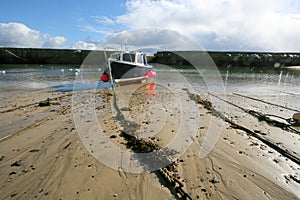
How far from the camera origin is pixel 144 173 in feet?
12.8

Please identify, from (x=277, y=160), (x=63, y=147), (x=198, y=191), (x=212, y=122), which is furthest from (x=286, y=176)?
(x=63, y=147)

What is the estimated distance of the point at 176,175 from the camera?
12.5 feet

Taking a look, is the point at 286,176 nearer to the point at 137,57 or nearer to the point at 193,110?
the point at 193,110

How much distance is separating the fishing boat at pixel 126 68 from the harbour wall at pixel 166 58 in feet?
130

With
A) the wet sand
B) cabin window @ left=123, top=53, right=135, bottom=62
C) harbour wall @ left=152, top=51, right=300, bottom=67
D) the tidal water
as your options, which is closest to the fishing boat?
cabin window @ left=123, top=53, right=135, bottom=62

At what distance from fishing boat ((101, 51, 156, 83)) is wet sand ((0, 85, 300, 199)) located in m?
8.89

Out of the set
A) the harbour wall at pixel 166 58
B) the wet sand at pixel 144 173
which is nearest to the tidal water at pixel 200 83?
the wet sand at pixel 144 173

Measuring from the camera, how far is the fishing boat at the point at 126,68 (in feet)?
51.5

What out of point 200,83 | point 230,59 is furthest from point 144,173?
point 230,59

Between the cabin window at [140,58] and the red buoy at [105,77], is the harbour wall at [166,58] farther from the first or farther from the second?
the cabin window at [140,58]

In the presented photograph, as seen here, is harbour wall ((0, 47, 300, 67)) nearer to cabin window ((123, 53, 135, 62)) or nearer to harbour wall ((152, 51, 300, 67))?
harbour wall ((152, 51, 300, 67))

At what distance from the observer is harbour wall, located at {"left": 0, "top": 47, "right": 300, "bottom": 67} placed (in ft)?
189

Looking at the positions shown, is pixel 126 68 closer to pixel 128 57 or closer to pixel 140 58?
pixel 128 57

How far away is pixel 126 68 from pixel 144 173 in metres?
13.0
